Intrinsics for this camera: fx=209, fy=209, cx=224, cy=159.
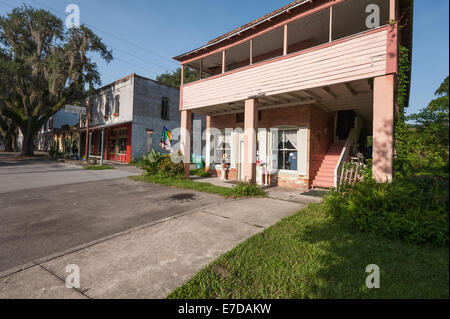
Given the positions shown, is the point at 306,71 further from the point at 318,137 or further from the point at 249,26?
the point at 318,137

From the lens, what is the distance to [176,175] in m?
10.4

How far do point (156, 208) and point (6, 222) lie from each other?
121 inches

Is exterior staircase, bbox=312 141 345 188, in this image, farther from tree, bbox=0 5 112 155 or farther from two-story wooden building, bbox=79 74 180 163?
tree, bbox=0 5 112 155

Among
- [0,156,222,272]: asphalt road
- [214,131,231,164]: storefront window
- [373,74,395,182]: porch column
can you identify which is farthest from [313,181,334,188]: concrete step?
[214,131,231,164]: storefront window

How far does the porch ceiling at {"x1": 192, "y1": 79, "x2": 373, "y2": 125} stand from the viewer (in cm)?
725

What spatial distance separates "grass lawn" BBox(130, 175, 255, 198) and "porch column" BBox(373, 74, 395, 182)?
4120 millimetres

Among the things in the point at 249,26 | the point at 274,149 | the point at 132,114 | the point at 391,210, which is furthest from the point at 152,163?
the point at 391,210

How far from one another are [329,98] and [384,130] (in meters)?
3.70

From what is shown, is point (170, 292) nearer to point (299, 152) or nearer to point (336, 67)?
point (336, 67)

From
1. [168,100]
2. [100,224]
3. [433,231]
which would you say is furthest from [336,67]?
[168,100]

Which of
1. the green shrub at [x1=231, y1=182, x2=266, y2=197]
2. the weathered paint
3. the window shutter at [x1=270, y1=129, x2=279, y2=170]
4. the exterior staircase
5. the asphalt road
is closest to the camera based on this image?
the asphalt road

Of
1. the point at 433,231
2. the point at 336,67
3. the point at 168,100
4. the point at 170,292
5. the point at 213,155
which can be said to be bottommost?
the point at 170,292

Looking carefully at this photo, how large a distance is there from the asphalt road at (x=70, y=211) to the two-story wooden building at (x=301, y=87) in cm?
338
